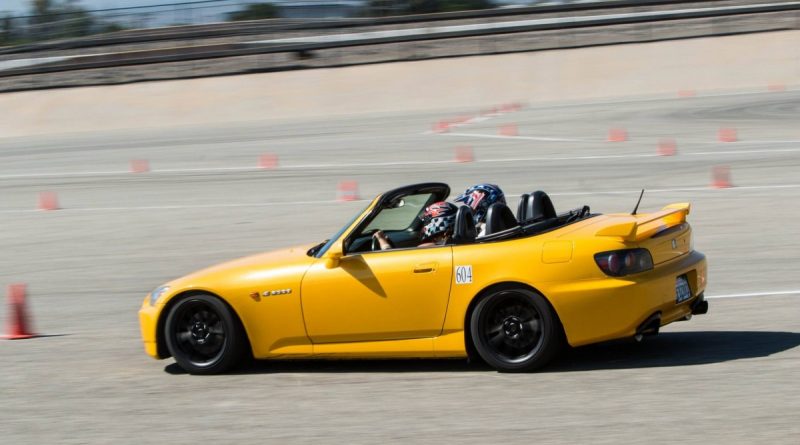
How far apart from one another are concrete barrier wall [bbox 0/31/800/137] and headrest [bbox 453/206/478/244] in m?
24.8

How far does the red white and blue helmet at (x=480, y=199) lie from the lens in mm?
7914

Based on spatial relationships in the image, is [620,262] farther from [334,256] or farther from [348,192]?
[348,192]

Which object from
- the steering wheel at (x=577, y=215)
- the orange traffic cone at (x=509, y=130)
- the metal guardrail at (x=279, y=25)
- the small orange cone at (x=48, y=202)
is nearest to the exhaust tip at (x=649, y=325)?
the steering wheel at (x=577, y=215)

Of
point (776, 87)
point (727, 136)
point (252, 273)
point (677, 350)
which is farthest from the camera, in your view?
point (776, 87)

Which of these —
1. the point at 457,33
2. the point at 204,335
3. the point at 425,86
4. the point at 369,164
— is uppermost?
the point at 457,33

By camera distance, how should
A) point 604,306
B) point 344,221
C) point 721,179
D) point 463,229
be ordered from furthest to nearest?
point 721,179
point 344,221
point 463,229
point 604,306

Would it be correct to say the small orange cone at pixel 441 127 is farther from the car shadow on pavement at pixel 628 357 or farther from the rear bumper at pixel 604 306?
the rear bumper at pixel 604 306

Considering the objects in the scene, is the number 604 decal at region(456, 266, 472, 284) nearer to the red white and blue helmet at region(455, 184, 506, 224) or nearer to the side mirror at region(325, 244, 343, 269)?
the side mirror at region(325, 244, 343, 269)

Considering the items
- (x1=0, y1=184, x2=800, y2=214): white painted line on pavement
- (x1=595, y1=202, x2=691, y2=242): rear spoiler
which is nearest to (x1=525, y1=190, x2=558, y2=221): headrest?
(x1=595, y1=202, x2=691, y2=242): rear spoiler

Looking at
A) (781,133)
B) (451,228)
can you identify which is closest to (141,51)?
(781,133)

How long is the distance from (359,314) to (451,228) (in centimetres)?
84

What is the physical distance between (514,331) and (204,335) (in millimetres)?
2215

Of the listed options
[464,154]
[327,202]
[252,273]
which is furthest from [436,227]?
[464,154]

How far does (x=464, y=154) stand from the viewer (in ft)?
68.6
